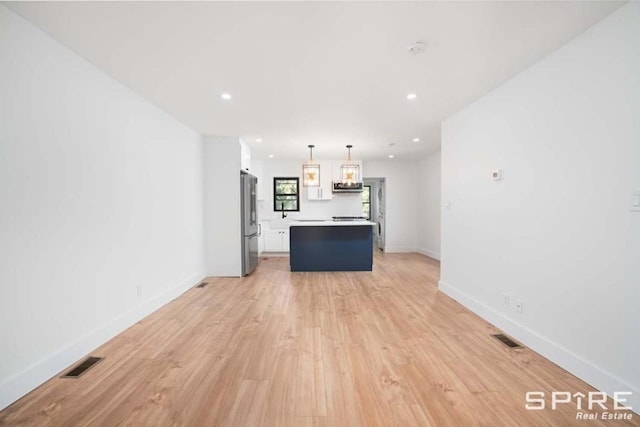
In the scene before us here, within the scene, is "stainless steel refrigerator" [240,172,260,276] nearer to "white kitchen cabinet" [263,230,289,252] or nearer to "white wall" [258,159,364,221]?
"white kitchen cabinet" [263,230,289,252]

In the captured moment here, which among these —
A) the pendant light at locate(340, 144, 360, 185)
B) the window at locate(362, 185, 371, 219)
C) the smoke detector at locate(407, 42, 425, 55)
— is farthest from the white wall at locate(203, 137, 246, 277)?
the window at locate(362, 185, 371, 219)

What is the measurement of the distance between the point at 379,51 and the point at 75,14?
2242 mm

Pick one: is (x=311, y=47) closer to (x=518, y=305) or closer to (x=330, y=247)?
(x=518, y=305)

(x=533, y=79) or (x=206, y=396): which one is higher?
(x=533, y=79)

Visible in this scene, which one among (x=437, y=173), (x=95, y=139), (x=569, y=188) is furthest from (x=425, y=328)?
(x=437, y=173)

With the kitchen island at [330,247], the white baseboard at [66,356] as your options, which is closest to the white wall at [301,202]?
the kitchen island at [330,247]

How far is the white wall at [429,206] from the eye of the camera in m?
6.89

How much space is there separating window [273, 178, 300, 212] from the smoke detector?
19.1 feet

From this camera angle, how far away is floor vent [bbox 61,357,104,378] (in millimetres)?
2115

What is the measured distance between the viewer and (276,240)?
294 inches

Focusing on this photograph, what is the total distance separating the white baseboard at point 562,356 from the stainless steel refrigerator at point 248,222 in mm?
3865

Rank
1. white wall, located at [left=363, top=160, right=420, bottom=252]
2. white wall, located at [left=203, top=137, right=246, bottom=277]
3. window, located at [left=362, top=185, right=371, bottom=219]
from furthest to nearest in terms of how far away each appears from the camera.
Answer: window, located at [left=362, top=185, right=371, bottom=219] → white wall, located at [left=363, top=160, right=420, bottom=252] → white wall, located at [left=203, top=137, right=246, bottom=277]

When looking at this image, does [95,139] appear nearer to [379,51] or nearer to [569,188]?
[379,51]

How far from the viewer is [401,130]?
470 centimetres
